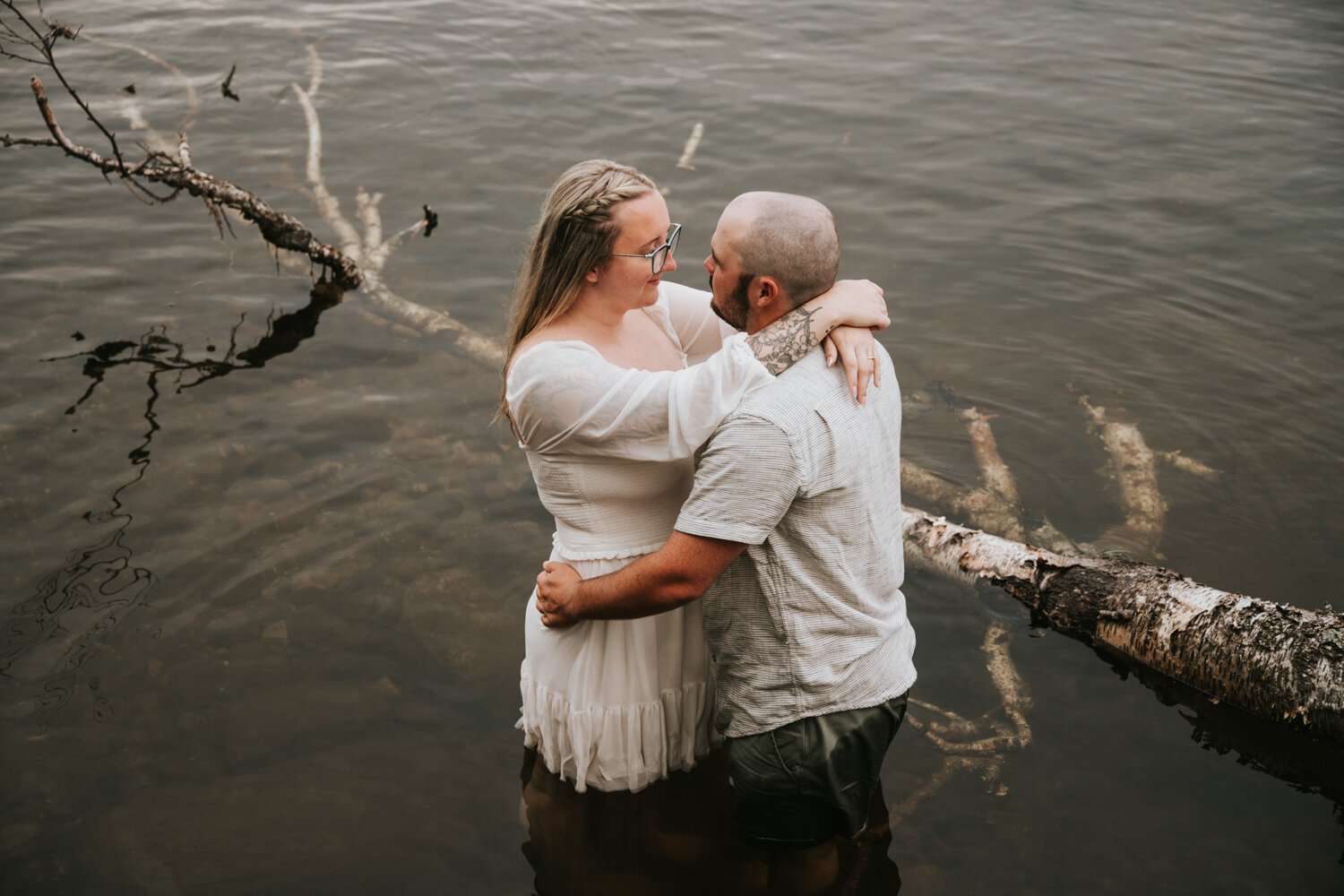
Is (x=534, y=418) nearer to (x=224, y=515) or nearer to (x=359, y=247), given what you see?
(x=224, y=515)

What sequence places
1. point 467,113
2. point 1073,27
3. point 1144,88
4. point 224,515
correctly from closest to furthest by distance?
point 224,515
point 467,113
point 1144,88
point 1073,27

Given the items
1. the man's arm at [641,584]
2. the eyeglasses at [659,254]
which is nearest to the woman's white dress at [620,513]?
the man's arm at [641,584]

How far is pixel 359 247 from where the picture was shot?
28.9 feet

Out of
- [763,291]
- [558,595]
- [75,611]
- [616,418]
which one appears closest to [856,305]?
[763,291]

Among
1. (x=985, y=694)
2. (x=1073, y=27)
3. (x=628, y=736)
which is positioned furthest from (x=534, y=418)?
(x=1073, y=27)

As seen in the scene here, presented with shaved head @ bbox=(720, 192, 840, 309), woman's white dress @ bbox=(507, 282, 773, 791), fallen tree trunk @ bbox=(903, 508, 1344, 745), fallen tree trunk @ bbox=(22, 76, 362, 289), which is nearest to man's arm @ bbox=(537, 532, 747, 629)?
woman's white dress @ bbox=(507, 282, 773, 791)

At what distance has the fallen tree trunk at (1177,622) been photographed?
4215 mm

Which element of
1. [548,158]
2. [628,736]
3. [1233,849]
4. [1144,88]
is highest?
[1144,88]

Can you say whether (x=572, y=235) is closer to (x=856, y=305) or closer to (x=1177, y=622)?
(x=856, y=305)

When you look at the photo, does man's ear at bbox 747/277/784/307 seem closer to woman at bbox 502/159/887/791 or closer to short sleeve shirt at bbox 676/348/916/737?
woman at bbox 502/159/887/791

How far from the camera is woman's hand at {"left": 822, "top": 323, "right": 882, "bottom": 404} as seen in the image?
286 cm

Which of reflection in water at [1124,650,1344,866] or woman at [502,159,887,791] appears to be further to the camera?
Answer: reflection in water at [1124,650,1344,866]

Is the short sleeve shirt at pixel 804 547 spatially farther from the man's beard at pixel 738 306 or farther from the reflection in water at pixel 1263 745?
the reflection in water at pixel 1263 745

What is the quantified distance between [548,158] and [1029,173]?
520 cm
